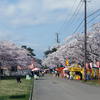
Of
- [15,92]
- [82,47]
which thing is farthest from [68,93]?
[82,47]

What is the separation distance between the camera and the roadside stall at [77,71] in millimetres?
36978

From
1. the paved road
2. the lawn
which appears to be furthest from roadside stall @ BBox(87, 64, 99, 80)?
the lawn

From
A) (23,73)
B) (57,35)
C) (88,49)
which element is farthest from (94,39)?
(57,35)

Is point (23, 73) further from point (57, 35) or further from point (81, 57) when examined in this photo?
point (81, 57)

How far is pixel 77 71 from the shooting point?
3878 cm

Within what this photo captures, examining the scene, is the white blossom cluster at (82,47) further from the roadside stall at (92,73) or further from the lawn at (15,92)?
the lawn at (15,92)

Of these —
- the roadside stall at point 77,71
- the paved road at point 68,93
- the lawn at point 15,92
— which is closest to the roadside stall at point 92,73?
the roadside stall at point 77,71

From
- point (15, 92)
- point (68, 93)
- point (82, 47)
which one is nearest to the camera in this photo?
point (68, 93)

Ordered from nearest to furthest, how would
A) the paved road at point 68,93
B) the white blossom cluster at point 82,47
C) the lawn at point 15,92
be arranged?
1. the lawn at point 15,92
2. the paved road at point 68,93
3. the white blossom cluster at point 82,47

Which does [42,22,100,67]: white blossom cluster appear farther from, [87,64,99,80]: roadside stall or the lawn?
the lawn

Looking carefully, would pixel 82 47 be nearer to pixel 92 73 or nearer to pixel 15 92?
pixel 92 73

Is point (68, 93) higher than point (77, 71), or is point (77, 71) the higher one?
point (77, 71)

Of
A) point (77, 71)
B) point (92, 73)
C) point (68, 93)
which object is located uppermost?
point (77, 71)

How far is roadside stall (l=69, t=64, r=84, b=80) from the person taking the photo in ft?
121
